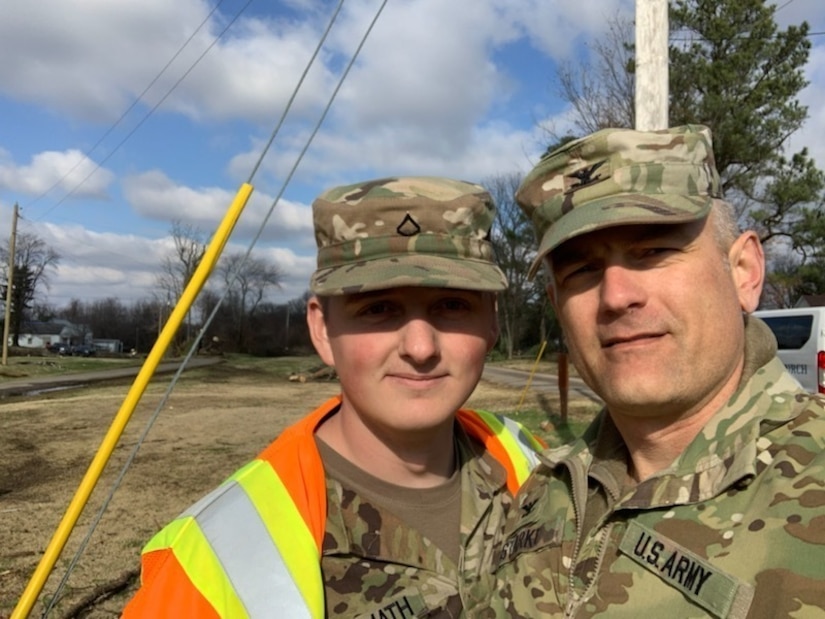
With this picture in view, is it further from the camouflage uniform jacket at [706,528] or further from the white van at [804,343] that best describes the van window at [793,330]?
the camouflage uniform jacket at [706,528]

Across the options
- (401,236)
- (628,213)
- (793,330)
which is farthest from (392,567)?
(793,330)

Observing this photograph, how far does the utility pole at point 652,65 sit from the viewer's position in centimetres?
571

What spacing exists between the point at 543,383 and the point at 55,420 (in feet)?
46.6

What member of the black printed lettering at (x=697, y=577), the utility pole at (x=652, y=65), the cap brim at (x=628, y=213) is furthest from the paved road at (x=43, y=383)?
the black printed lettering at (x=697, y=577)

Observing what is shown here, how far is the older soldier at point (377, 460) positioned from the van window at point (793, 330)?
36.3ft

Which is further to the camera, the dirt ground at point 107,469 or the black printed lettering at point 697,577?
Answer: the dirt ground at point 107,469

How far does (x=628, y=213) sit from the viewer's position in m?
1.43

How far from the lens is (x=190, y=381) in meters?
26.7

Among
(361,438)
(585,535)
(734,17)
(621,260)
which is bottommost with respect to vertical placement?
(585,535)

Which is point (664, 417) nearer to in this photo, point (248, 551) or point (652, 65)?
point (248, 551)

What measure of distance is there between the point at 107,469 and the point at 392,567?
8.50 metres

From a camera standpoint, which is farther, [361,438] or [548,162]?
[361,438]

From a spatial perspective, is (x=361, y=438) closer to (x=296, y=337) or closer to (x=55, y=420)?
(x=55, y=420)

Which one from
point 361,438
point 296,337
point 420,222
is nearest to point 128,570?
point 361,438
